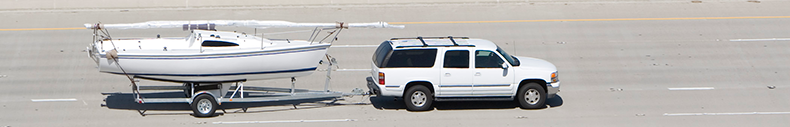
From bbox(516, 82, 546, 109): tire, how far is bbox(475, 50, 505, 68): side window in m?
0.62

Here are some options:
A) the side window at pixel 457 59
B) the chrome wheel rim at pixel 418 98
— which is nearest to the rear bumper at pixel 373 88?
the chrome wheel rim at pixel 418 98

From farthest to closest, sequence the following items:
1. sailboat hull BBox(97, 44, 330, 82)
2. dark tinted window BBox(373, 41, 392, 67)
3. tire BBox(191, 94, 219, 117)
Result: dark tinted window BBox(373, 41, 392, 67) < tire BBox(191, 94, 219, 117) < sailboat hull BBox(97, 44, 330, 82)

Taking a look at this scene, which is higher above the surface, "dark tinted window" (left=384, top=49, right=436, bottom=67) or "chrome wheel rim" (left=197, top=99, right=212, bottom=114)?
"dark tinted window" (left=384, top=49, right=436, bottom=67)

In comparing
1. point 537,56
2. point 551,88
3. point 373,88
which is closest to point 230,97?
point 373,88

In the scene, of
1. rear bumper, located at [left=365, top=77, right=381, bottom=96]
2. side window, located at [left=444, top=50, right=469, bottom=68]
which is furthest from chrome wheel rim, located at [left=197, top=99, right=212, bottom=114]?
side window, located at [left=444, top=50, right=469, bottom=68]

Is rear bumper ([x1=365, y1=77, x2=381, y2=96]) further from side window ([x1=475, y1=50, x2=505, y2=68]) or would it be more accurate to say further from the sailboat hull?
side window ([x1=475, y1=50, x2=505, y2=68])

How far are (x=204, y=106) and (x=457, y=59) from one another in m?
4.29

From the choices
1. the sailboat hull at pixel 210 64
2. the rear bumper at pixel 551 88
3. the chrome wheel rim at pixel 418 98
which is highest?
the sailboat hull at pixel 210 64

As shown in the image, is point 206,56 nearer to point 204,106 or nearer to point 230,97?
point 204,106

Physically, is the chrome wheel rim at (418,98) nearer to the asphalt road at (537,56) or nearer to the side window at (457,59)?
the asphalt road at (537,56)

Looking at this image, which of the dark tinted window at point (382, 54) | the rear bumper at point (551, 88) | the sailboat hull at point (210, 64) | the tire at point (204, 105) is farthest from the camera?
the rear bumper at point (551, 88)

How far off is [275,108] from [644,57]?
8.89 metres

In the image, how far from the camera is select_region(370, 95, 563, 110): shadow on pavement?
13812mm

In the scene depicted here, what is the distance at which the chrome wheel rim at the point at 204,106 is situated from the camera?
1284 centimetres
